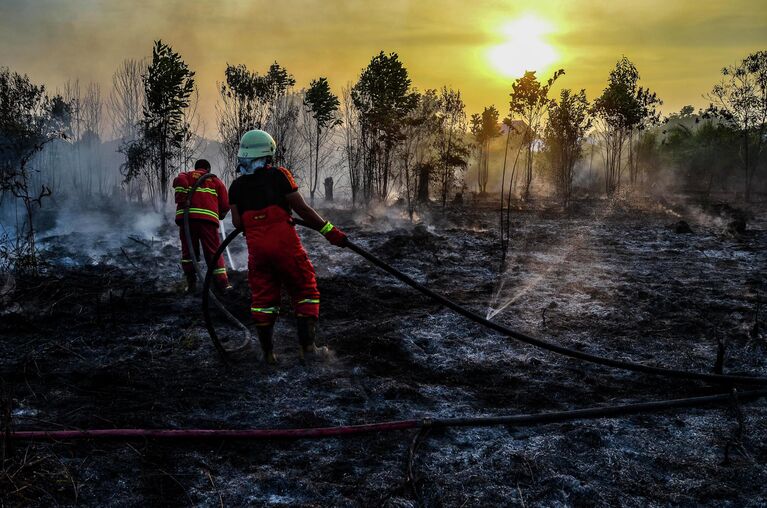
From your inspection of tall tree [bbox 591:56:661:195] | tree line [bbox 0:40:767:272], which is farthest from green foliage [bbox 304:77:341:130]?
tall tree [bbox 591:56:661:195]

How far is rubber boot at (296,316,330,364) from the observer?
4742 mm

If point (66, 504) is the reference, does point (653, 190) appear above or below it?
above

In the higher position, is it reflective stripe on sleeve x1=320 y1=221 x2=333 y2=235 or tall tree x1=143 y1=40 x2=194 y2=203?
tall tree x1=143 y1=40 x2=194 y2=203

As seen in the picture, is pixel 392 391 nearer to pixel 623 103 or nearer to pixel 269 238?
pixel 269 238

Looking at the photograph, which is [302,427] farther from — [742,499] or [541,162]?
[541,162]

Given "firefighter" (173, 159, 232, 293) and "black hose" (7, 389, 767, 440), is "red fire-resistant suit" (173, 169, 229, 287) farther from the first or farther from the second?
"black hose" (7, 389, 767, 440)

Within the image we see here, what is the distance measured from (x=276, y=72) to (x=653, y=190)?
81.0ft

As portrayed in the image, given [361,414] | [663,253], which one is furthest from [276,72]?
[361,414]

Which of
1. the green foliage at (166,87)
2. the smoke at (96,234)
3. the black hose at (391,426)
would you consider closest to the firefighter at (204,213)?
the smoke at (96,234)

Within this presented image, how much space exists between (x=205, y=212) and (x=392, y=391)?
4.20 m

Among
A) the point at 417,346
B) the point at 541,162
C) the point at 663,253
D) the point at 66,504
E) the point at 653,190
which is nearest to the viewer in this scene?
the point at 66,504

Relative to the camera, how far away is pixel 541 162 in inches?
1909

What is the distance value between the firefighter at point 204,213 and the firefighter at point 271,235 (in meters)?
2.58

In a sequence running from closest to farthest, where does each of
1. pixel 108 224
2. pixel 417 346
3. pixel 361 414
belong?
pixel 361 414, pixel 417 346, pixel 108 224
